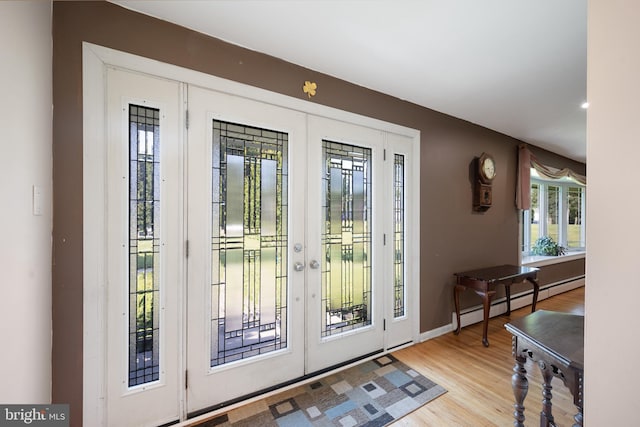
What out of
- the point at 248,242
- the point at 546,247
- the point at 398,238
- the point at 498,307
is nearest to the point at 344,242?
the point at 398,238

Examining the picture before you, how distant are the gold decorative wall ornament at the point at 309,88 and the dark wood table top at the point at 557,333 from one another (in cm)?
190

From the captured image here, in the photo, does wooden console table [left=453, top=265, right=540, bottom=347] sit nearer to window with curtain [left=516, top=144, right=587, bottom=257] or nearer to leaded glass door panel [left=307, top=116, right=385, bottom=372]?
leaded glass door panel [left=307, top=116, right=385, bottom=372]

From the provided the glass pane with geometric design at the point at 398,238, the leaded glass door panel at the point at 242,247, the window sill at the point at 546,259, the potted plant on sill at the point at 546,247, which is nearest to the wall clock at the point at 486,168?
the glass pane with geometric design at the point at 398,238

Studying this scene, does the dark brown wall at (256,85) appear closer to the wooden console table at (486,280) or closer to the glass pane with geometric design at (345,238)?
the wooden console table at (486,280)

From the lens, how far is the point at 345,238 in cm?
220

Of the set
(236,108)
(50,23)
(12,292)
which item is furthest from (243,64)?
(12,292)

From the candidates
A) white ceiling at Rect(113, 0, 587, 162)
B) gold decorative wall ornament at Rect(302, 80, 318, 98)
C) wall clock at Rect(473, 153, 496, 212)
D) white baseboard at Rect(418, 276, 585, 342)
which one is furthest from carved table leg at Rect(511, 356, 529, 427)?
wall clock at Rect(473, 153, 496, 212)

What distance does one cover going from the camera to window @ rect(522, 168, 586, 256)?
4.58 meters

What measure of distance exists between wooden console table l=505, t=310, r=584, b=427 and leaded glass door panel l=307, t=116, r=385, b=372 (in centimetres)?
119

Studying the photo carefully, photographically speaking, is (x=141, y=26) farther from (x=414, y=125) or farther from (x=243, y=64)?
(x=414, y=125)

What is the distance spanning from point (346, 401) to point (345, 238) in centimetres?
116

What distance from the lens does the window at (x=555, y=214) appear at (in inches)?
180

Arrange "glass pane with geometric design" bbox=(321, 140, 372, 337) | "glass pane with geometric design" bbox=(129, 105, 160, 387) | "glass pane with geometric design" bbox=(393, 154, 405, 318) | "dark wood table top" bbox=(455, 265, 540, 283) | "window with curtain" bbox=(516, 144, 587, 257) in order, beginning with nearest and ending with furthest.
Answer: "glass pane with geometric design" bbox=(129, 105, 160, 387), "glass pane with geometric design" bbox=(321, 140, 372, 337), "glass pane with geometric design" bbox=(393, 154, 405, 318), "dark wood table top" bbox=(455, 265, 540, 283), "window with curtain" bbox=(516, 144, 587, 257)

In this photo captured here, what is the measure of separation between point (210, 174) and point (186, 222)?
0.33 meters
